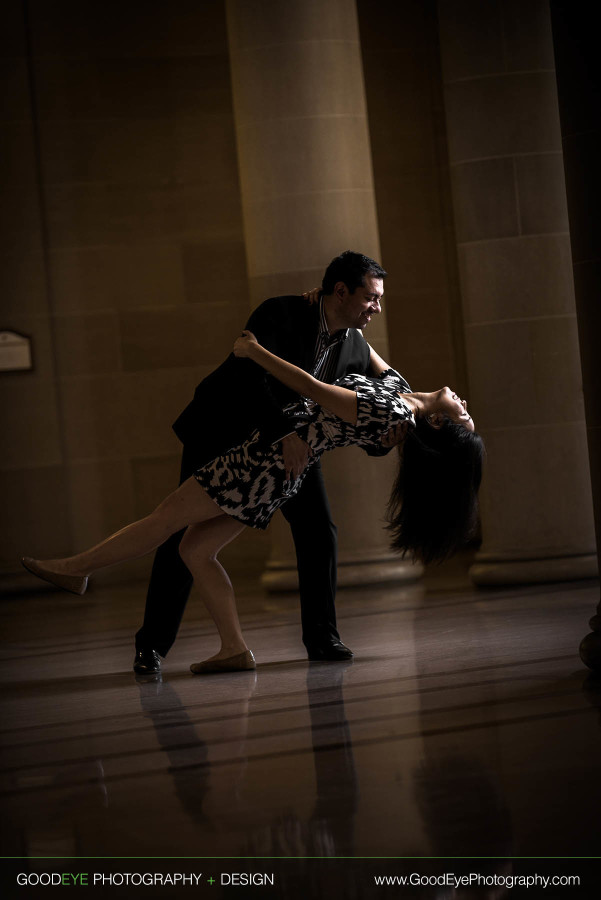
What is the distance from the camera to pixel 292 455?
4.98 meters

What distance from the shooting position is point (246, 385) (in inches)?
200

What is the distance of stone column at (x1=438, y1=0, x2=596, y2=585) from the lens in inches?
304

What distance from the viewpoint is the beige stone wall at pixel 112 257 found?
9.94 metres

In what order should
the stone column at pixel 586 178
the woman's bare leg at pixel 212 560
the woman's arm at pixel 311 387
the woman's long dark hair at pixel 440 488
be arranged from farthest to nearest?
the woman's bare leg at pixel 212 560, the woman's long dark hair at pixel 440 488, the woman's arm at pixel 311 387, the stone column at pixel 586 178

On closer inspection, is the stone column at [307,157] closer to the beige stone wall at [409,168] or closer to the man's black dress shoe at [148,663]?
the beige stone wall at [409,168]

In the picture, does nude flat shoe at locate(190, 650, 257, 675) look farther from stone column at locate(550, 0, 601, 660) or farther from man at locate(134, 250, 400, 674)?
stone column at locate(550, 0, 601, 660)

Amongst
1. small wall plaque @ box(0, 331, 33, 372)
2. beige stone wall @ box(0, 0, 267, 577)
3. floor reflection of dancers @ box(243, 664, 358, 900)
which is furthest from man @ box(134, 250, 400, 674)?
small wall plaque @ box(0, 331, 33, 372)

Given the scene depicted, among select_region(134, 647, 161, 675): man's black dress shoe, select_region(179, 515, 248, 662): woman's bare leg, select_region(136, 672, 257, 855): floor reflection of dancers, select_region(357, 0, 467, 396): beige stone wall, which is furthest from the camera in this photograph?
select_region(357, 0, 467, 396): beige stone wall

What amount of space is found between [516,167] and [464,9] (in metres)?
1.08

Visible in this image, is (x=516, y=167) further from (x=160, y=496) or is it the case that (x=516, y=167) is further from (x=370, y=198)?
(x=160, y=496)

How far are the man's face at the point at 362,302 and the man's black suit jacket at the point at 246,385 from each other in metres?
0.15

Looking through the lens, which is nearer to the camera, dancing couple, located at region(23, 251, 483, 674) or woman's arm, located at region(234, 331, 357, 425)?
woman's arm, located at region(234, 331, 357, 425)

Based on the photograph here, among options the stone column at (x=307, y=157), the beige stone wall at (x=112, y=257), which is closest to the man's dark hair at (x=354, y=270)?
the stone column at (x=307, y=157)

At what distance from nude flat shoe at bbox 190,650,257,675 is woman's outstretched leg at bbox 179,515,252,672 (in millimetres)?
158
